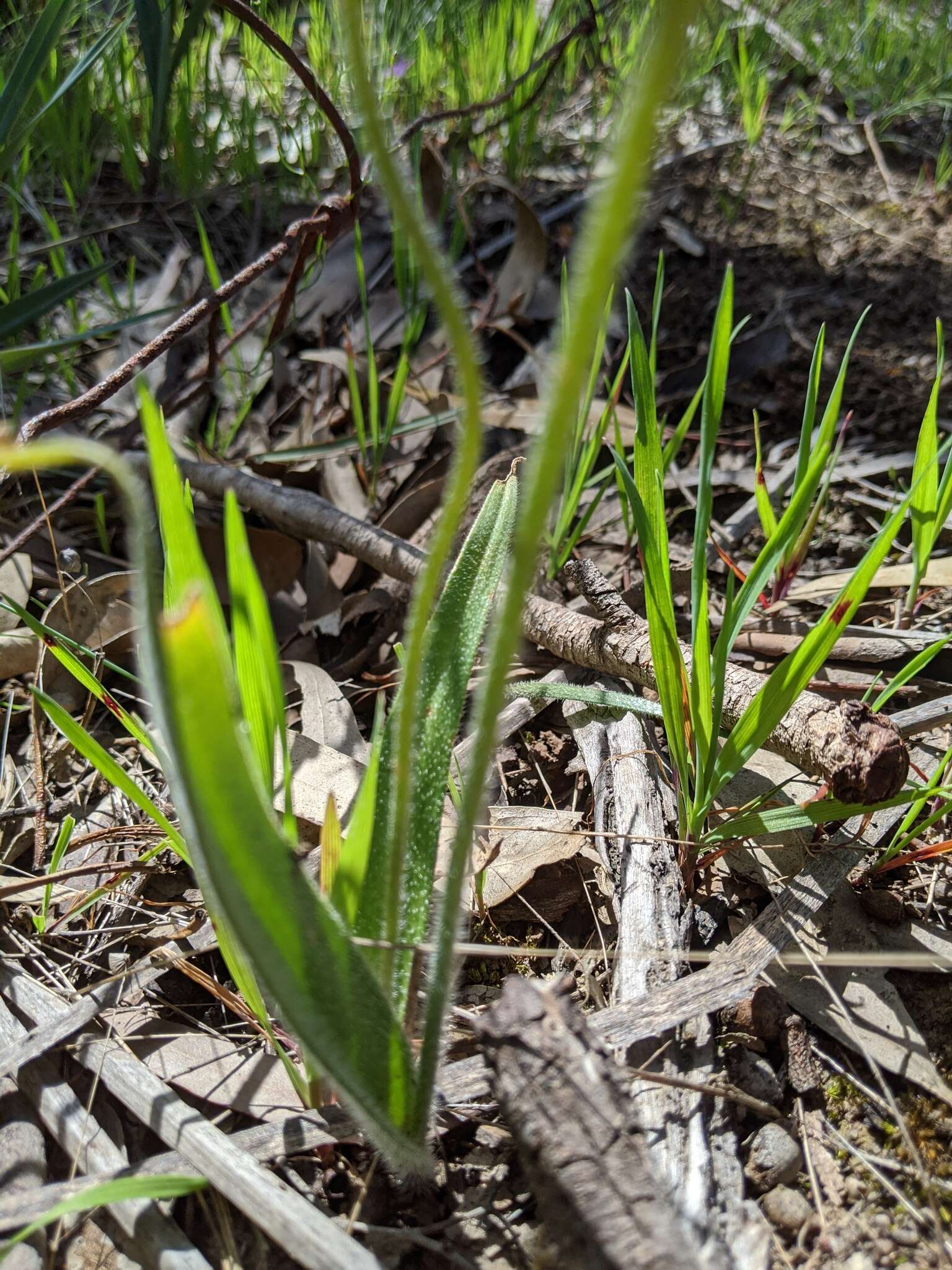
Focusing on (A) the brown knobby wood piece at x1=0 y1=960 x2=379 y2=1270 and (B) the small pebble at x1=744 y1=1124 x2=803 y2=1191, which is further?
(B) the small pebble at x1=744 y1=1124 x2=803 y2=1191

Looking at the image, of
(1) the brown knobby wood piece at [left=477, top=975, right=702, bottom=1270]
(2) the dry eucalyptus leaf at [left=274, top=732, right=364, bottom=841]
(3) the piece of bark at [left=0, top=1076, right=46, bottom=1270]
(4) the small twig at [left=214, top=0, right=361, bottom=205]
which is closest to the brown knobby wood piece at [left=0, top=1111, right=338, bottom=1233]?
(3) the piece of bark at [left=0, top=1076, right=46, bottom=1270]

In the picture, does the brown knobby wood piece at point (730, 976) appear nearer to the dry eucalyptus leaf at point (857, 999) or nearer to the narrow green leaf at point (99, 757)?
the dry eucalyptus leaf at point (857, 999)

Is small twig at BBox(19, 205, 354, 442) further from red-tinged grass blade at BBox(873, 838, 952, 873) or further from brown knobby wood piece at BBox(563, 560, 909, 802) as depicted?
red-tinged grass blade at BBox(873, 838, 952, 873)

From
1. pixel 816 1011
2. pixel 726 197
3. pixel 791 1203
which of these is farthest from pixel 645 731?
pixel 726 197

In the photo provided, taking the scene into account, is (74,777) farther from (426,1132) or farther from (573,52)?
(573,52)

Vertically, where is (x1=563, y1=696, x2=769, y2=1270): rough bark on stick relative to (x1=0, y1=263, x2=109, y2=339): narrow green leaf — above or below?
below
